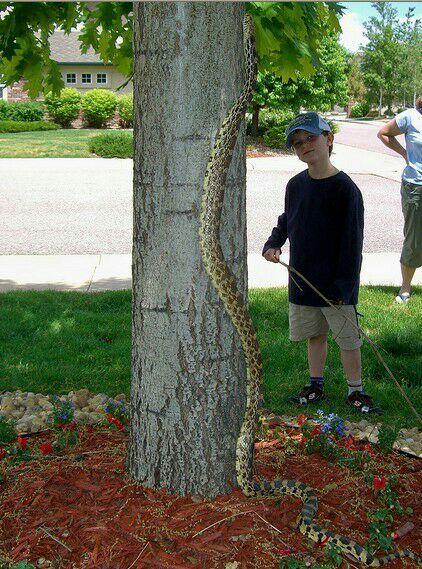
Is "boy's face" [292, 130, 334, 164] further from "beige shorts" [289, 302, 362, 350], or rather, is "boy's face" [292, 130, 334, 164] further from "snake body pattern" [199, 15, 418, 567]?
"snake body pattern" [199, 15, 418, 567]

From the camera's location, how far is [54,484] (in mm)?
3342

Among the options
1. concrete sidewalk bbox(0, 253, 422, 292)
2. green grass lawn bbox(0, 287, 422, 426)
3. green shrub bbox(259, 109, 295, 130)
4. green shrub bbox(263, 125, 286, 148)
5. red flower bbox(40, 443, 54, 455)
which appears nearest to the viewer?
red flower bbox(40, 443, 54, 455)

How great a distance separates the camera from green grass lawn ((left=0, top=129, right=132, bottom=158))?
2378 cm

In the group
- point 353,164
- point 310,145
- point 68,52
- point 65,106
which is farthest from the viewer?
point 68,52

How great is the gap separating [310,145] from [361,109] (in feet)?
221

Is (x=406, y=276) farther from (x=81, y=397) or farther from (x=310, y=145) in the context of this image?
(x=81, y=397)

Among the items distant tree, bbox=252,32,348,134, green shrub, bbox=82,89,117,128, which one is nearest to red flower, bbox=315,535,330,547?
distant tree, bbox=252,32,348,134

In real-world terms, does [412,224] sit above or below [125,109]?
above

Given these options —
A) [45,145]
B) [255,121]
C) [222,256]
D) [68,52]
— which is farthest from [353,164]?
[68,52]

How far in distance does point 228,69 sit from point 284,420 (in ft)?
7.59

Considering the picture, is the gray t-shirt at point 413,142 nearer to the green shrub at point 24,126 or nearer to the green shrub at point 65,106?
the green shrub at point 24,126

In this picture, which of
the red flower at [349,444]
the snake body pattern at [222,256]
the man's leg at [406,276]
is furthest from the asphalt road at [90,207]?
the snake body pattern at [222,256]

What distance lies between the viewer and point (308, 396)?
496 centimetres

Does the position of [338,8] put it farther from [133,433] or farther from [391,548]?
[391,548]
